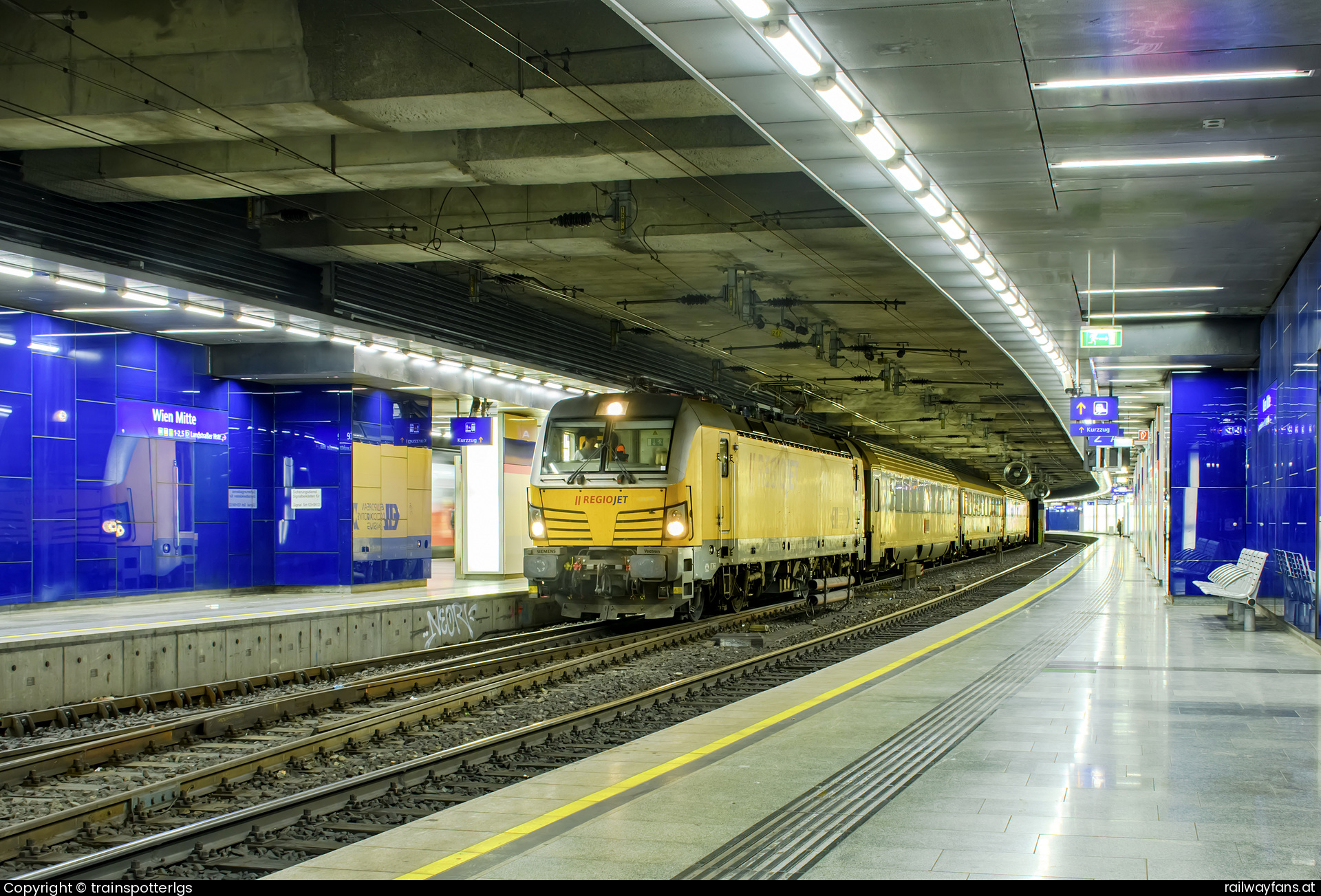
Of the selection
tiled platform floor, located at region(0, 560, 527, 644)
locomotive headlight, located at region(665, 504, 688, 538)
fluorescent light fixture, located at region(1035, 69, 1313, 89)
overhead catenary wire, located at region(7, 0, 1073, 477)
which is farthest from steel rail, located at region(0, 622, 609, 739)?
fluorescent light fixture, located at region(1035, 69, 1313, 89)

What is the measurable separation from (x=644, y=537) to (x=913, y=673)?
229 inches

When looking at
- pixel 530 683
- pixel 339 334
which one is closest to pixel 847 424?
pixel 339 334

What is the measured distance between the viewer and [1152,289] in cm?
1680

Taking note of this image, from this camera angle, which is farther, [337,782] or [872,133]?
[872,133]

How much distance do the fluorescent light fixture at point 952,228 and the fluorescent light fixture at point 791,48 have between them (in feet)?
15.2

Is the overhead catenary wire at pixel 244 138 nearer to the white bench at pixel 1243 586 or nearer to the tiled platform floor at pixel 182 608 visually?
the tiled platform floor at pixel 182 608

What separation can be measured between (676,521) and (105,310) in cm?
884

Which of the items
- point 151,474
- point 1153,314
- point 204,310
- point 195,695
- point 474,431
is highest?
point 1153,314

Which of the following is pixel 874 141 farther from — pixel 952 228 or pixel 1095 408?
pixel 1095 408

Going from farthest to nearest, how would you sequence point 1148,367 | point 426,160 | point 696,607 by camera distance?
point 1148,367, point 696,607, point 426,160

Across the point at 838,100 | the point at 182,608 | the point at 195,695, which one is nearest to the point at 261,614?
the point at 182,608

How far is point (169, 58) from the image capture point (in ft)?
34.9

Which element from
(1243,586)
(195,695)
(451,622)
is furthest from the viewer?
(451,622)
